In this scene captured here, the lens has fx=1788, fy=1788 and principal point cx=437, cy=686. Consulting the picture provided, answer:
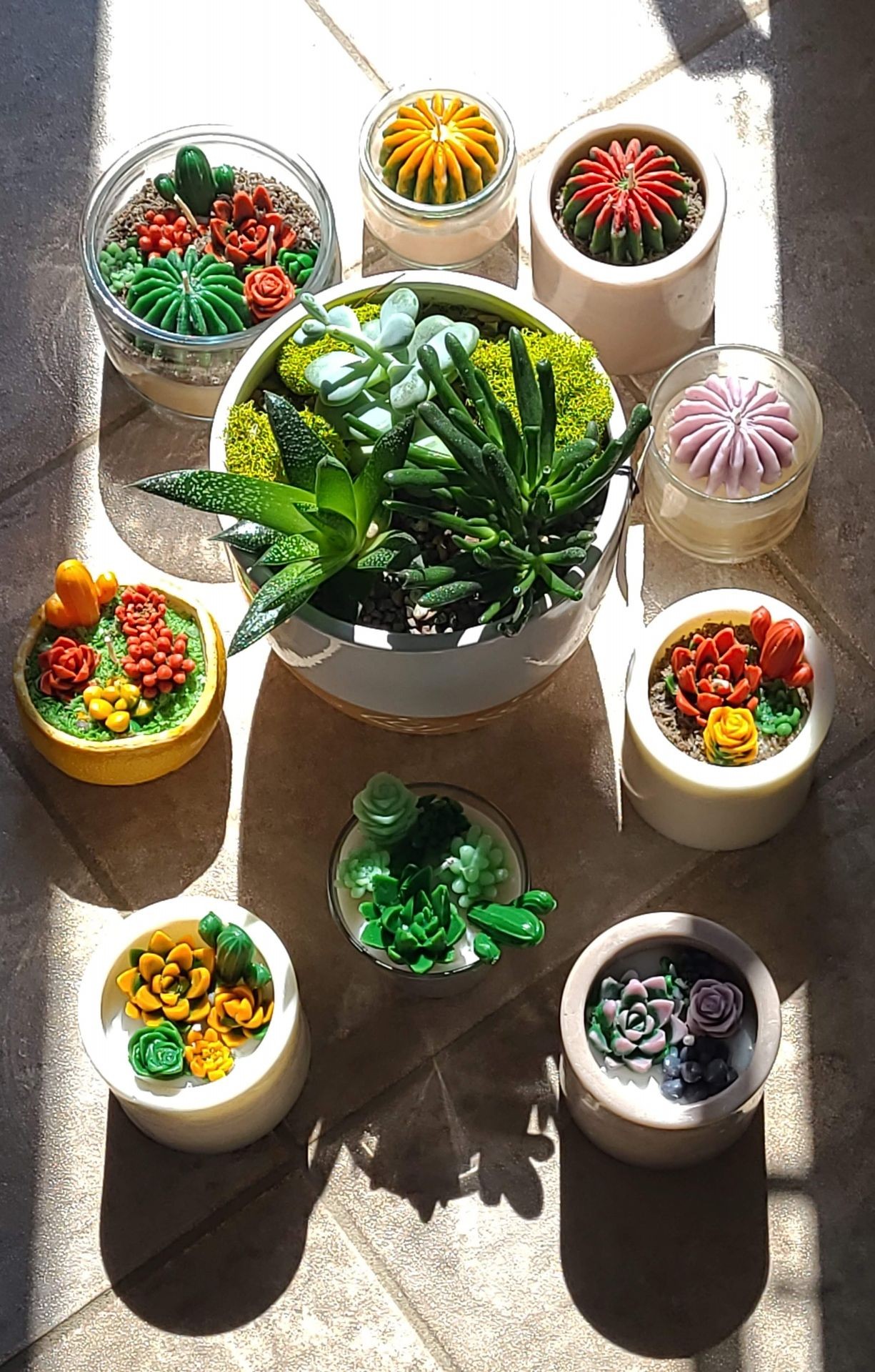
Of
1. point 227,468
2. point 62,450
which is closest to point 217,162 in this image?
point 62,450

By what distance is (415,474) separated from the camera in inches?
57.0

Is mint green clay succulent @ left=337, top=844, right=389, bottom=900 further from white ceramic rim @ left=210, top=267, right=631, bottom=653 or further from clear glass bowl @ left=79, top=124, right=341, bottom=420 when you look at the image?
clear glass bowl @ left=79, top=124, right=341, bottom=420

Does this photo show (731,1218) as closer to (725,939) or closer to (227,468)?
(725,939)

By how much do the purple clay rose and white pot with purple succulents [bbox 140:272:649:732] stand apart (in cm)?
31

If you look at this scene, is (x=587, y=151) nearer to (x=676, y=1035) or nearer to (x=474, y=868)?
(x=474, y=868)

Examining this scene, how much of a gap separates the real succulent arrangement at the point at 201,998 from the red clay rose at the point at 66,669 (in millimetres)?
272

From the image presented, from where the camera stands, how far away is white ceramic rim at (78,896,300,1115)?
1566 mm

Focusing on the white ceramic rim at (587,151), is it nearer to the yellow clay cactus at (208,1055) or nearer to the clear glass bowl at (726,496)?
the clear glass bowl at (726,496)

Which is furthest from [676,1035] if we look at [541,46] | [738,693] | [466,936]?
[541,46]

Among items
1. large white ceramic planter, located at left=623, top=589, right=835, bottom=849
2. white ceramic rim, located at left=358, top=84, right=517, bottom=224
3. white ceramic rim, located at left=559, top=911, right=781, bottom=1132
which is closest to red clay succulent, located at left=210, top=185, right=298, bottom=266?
white ceramic rim, located at left=358, top=84, right=517, bottom=224

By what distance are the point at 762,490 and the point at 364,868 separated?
56 cm

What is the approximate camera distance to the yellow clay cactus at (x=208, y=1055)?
158 cm

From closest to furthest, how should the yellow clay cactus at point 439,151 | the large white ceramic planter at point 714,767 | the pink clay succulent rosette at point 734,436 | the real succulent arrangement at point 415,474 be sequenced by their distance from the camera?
1. the real succulent arrangement at point 415,474
2. the large white ceramic planter at point 714,767
3. the pink clay succulent rosette at point 734,436
4. the yellow clay cactus at point 439,151

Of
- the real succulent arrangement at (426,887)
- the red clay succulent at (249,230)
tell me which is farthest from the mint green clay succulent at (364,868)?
the red clay succulent at (249,230)
